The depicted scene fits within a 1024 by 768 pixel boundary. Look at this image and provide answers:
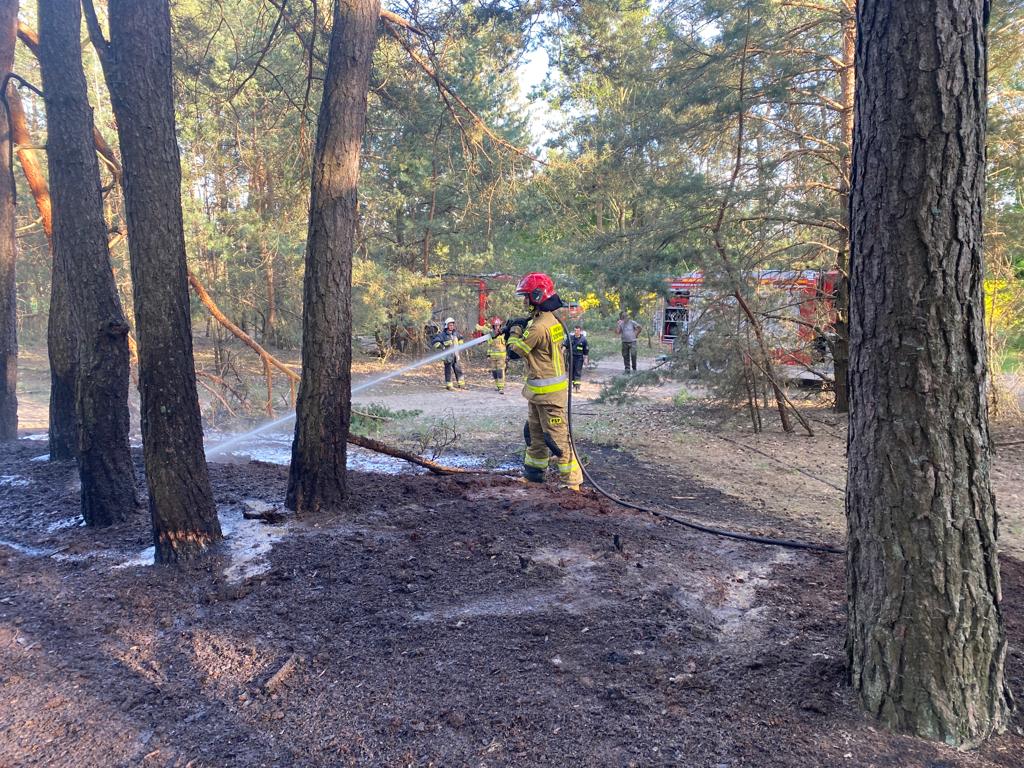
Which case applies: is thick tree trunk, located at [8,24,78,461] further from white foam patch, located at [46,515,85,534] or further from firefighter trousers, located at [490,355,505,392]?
firefighter trousers, located at [490,355,505,392]

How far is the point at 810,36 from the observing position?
9430 millimetres

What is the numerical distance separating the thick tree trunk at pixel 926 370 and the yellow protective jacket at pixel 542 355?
4.47m

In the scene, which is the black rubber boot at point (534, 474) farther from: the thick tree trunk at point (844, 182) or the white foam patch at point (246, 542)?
the thick tree trunk at point (844, 182)

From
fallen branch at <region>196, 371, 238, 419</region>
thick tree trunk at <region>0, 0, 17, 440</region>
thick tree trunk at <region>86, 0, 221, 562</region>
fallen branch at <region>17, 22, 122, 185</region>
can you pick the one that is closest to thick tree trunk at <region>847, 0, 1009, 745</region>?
thick tree trunk at <region>86, 0, 221, 562</region>

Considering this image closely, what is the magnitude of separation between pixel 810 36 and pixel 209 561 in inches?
390

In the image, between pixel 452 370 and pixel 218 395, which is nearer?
pixel 218 395

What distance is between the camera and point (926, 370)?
232 cm

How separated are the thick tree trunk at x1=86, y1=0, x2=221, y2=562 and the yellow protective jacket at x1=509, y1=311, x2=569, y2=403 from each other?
10.5 feet

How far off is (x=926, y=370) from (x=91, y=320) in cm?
553

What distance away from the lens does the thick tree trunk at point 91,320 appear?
5.26m

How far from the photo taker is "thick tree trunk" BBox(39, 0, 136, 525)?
526cm

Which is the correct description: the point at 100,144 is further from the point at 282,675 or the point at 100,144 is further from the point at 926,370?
the point at 926,370

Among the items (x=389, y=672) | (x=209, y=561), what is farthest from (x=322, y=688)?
(x=209, y=561)

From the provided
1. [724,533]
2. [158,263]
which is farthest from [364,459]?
[724,533]
